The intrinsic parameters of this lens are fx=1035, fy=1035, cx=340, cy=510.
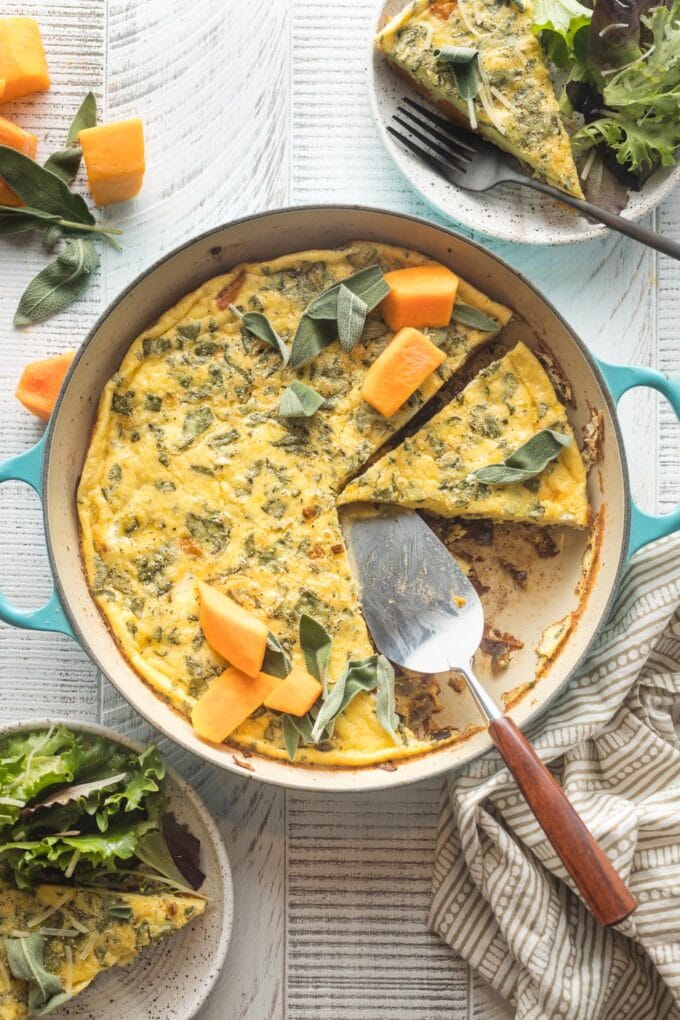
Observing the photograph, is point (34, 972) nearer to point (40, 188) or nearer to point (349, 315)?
point (349, 315)

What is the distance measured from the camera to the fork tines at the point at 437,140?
358cm

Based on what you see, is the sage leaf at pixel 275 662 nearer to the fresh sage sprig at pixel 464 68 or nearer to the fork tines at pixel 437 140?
the fork tines at pixel 437 140

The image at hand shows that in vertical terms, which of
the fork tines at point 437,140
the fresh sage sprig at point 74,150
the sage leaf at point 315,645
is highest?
the fork tines at point 437,140

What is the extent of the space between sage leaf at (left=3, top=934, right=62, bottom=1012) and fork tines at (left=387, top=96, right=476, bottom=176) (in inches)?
112

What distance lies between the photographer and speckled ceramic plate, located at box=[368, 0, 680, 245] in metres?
3.54

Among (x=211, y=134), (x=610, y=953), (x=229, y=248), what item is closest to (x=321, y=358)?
(x=229, y=248)

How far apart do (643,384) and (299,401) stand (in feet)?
3.53

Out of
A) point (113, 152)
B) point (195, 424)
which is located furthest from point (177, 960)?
point (113, 152)

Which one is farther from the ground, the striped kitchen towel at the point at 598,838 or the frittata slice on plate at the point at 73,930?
the striped kitchen towel at the point at 598,838

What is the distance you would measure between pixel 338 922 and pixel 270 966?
10.7 inches

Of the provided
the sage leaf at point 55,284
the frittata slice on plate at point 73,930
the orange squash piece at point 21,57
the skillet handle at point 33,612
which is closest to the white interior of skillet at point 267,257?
the skillet handle at point 33,612

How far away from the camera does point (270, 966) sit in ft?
11.5

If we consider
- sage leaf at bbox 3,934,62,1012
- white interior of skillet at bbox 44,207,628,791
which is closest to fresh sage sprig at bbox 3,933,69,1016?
sage leaf at bbox 3,934,62,1012

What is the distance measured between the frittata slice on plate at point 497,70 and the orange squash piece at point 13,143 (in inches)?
49.3
